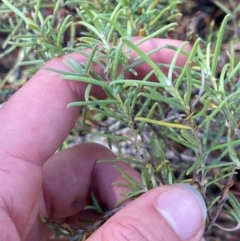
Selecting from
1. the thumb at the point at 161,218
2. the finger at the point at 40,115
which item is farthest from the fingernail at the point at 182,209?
the finger at the point at 40,115

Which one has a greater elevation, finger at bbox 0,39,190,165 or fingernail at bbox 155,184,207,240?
finger at bbox 0,39,190,165

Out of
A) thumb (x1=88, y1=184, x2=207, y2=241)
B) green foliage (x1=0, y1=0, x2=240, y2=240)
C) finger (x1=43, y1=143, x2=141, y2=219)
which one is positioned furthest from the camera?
finger (x1=43, y1=143, x2=141, y2=219)

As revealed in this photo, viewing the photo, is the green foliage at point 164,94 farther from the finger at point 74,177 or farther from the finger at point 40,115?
the finger at point 74,177

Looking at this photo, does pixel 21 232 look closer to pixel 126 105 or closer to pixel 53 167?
pixel 53 167

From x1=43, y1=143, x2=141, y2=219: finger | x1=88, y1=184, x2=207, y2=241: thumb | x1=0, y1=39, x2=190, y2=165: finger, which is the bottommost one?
x1=43, y1=143, x2=141, y2=219: finger

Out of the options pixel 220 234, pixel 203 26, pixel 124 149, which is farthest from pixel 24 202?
→ pixel 203 26

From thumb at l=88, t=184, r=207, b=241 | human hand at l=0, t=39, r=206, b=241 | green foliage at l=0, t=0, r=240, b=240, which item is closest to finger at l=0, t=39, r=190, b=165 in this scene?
human hand at l=0, t=39, r=206, b=241

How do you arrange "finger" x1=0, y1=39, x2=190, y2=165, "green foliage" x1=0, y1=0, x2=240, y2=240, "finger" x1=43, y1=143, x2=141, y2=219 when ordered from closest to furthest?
1. "green foliage" x1=0, y1=0, x2=240, y2=240
2. "finger" x1=0, y1=39, x2=190, y2=165
3. "finger" x1=43, y1=143, x2=141, y2=219

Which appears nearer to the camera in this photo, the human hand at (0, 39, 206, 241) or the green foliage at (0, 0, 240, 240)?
the green foliage at (0, 0, 240, 240)

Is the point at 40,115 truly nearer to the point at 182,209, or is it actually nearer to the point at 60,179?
the point at 60,179

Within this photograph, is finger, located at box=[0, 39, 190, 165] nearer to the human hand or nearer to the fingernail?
the human hand
